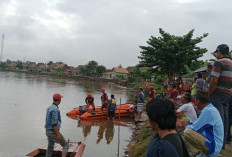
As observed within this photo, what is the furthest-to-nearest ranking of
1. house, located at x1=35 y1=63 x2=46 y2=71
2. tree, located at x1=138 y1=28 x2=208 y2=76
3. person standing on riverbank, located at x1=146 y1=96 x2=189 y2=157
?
house, located at x1=35 y1=63 x2=46 y2=71 < tree, located at x1=138 y1=28 x2=208 y2=76 < person standing on riverbank, located at x1=146 y1=96 x2=189 y2=157

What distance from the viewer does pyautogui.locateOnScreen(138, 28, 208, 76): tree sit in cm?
2025

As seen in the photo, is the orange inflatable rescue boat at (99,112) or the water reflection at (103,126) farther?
the orange inflatable rescue boat at (99,112)

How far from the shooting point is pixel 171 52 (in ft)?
67.0

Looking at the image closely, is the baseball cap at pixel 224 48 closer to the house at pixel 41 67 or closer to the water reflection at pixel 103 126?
the water reflection at pixel 103 126

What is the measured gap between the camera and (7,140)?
9922 mm

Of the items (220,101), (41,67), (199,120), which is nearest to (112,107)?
(220,101)

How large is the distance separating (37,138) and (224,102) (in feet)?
30.5

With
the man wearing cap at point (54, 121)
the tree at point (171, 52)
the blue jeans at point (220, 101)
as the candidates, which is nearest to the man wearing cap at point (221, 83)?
the blue jeans at point (220, 101)

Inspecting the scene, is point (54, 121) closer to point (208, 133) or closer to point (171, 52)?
point (208, 133)

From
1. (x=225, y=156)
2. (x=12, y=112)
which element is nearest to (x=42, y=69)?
(x=12, y=112)

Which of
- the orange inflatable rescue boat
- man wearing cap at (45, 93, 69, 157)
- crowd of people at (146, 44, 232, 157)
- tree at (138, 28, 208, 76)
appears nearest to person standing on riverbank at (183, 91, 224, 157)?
crowd of people at (146, 44, 232, 157)

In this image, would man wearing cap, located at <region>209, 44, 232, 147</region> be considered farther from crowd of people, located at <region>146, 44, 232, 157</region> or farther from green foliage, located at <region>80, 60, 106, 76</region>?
green foliage, located at <region>80, 60, 106, 76</region>

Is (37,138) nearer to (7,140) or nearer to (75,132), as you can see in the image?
(7,140)

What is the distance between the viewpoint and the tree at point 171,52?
20253mm
